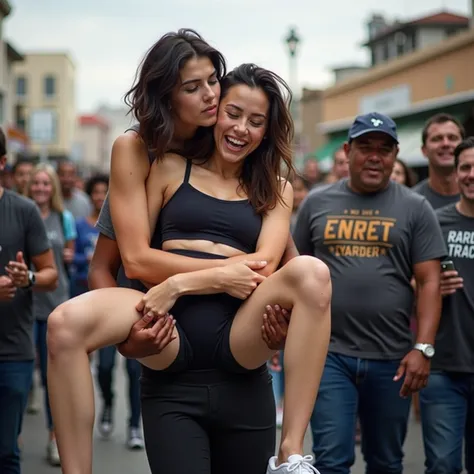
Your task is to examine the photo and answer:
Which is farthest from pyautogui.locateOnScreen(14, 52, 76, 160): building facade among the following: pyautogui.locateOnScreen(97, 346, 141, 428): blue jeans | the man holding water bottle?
the man holding water bottle

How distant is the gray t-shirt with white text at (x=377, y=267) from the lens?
5.35 metres

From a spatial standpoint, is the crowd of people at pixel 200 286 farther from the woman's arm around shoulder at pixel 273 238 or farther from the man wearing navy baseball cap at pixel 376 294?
the man wearing navy baseball cap at pixel 376 294

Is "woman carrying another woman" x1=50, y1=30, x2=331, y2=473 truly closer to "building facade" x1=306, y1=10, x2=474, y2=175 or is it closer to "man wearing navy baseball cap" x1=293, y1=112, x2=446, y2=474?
"man wearing navy baseball cap" x1=293, y1=112, x2=446, y2=474

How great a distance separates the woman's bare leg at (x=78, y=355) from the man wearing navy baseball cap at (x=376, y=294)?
191 cm

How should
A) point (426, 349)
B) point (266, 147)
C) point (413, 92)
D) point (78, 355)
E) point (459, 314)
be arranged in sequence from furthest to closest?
point (413, 92)
point (459, 314)
point (426, 349)
point (266, 147)
point (78, 355)

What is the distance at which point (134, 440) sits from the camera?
26.3 feet

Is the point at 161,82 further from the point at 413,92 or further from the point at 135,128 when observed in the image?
the point at 413,92

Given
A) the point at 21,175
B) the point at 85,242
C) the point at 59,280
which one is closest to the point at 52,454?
the point at 59,280

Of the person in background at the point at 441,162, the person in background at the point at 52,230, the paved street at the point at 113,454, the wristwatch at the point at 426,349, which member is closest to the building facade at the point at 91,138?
the person in background at the point at 52,230

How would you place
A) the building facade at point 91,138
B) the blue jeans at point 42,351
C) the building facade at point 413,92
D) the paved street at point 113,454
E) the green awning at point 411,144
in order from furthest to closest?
the building facade at point 91,138
the green awning at point 411,144
the building facade at point 413,92
the blue jeans at point 42,351
the paved street at point 113,454

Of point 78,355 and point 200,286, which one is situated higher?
point 200,286

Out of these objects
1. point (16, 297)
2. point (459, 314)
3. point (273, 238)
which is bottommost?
point (459, 314)

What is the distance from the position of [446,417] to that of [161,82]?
269 centimetres

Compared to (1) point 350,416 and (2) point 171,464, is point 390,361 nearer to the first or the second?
(1) point 350,416
